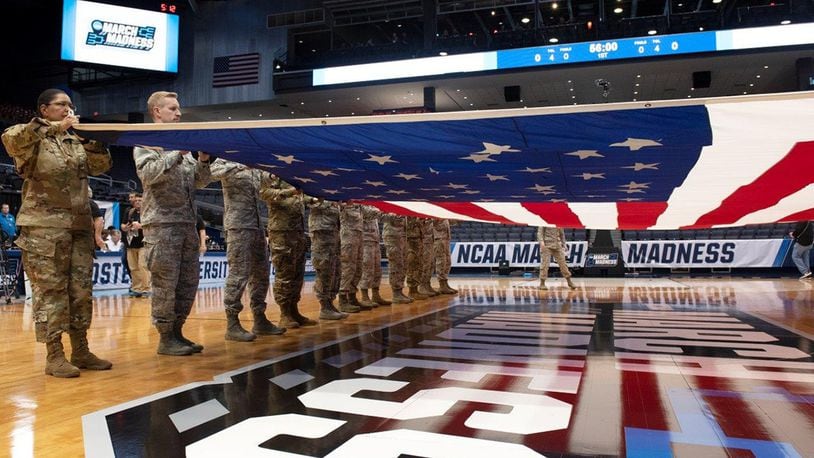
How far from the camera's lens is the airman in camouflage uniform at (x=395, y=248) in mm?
7852

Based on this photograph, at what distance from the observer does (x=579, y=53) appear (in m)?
16.6

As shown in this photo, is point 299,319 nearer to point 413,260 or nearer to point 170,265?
point 170,265

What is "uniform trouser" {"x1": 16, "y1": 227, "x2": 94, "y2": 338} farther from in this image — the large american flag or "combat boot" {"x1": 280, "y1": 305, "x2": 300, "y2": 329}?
"combat boot" {"x1": 280, "y1": 305, "x2": 300, "y2": 329}

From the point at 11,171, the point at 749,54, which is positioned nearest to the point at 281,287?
the point at 11,171

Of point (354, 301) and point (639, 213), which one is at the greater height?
point (639, 213)

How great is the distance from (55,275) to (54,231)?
9.5 inches

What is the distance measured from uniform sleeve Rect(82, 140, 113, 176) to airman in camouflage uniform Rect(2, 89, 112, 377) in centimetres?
4

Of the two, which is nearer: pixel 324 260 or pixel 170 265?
pixel 170 265

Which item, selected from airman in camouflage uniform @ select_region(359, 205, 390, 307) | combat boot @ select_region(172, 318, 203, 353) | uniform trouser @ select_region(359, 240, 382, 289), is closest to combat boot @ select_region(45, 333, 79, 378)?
combat boot @ select_region(172, 318, 203, 353)

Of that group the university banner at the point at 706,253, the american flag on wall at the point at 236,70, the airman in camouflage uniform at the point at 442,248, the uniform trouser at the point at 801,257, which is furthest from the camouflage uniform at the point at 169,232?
the american flag on wall at the point at 236,70

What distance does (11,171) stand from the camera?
15.8m

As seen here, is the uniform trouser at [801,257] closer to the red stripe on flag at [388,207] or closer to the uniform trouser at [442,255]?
the uniform trouser at [442,255]

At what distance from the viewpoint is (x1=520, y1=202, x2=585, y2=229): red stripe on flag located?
6.04 meters

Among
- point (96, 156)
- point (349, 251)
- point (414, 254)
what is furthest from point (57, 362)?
point (414, 254)
